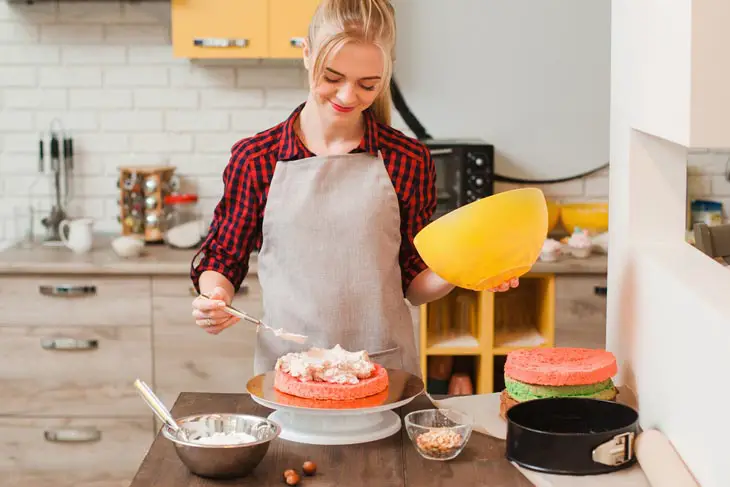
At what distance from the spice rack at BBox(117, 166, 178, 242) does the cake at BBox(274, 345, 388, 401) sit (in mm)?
2214

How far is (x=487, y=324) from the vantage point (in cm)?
379

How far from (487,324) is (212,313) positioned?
191cm

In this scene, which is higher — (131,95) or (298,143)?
(131,95)

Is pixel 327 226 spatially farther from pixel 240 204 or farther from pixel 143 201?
pixel 143 201

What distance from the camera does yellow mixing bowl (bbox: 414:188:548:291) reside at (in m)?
1.84

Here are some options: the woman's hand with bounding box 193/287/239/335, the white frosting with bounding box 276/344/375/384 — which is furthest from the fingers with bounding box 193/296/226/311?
the white frosting with bounding box 276/344/375/384

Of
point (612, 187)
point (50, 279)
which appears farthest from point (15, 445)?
point (612, 187)

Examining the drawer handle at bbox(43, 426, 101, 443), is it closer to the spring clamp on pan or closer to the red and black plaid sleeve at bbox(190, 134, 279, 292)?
the red and black plaid sleeve at bbox(190, 134, 279, 292)

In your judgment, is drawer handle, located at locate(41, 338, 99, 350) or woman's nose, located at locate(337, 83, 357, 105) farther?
drawer handle, located at locate(41, 338, 99, 350)

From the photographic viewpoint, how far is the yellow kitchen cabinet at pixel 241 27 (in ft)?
12.7

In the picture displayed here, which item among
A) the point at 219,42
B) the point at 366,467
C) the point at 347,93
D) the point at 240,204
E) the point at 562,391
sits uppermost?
the point at 219,42

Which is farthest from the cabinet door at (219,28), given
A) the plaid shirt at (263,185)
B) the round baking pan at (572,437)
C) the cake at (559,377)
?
the round baking pan at (572,437)

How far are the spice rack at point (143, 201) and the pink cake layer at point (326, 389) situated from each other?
2270mm

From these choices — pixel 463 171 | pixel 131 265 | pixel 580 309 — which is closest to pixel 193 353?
pixel 131 265
